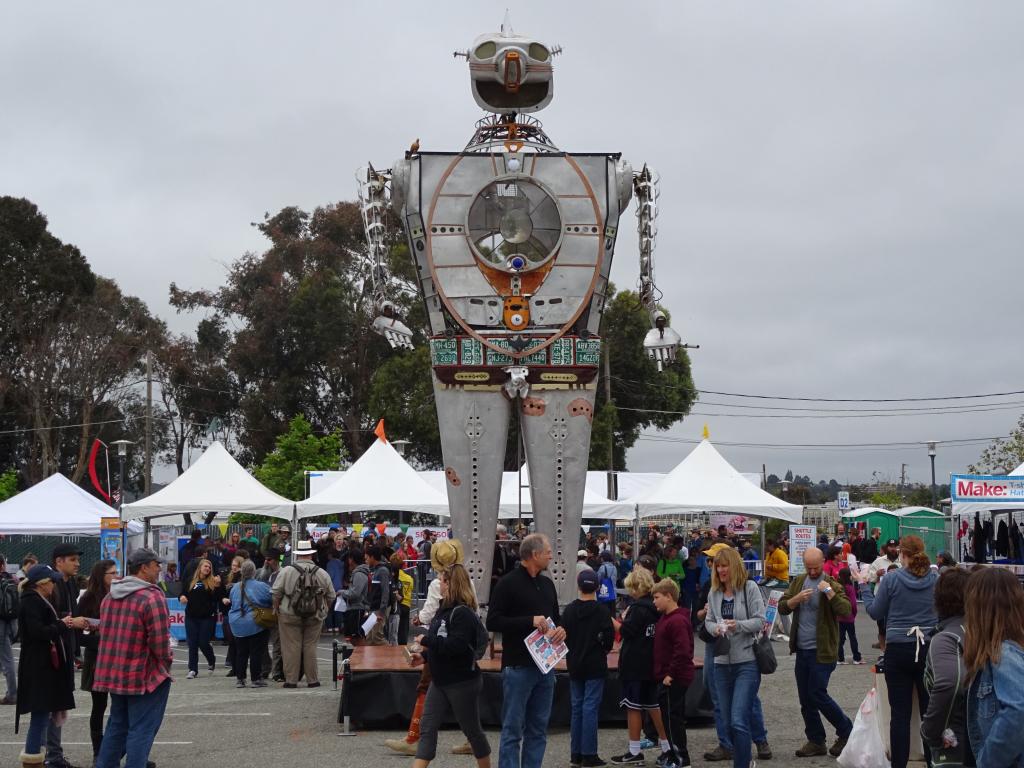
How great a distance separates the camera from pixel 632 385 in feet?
140

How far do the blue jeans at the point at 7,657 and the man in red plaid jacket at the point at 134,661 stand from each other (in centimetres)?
565

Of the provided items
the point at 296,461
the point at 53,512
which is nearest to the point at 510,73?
the point at 53,512

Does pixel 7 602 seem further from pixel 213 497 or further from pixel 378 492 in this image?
pixel 378 492

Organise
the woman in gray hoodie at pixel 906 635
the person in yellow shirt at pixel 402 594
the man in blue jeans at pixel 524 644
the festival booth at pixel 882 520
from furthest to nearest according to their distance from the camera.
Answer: the festival booth at pixel 882 520 < the person in yellow shirt at pixel 402 594 < the woman in gray hoodie at pixel 906 635 < the man in blue jeans at pixel 524 644

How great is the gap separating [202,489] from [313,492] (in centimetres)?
599

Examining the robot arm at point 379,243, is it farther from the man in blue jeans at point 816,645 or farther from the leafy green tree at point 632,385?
the leafy green tree at point 632,385

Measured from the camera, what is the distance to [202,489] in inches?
814

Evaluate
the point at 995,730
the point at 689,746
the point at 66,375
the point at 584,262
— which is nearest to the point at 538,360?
the point at 584,262

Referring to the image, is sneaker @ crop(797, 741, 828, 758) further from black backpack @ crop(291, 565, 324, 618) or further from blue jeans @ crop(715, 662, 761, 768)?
black backpack @ crop(291, 565, 324, 618)

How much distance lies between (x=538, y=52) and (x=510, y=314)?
8.66 ft

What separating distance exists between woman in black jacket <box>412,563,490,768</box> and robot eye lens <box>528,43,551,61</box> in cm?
628

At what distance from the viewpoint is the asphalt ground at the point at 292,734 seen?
9.31m

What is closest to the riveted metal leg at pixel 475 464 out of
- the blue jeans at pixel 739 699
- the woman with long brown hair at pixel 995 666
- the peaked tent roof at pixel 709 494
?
the blue jeans at pixel 739 699

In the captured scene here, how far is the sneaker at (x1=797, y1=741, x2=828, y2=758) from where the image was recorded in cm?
923
